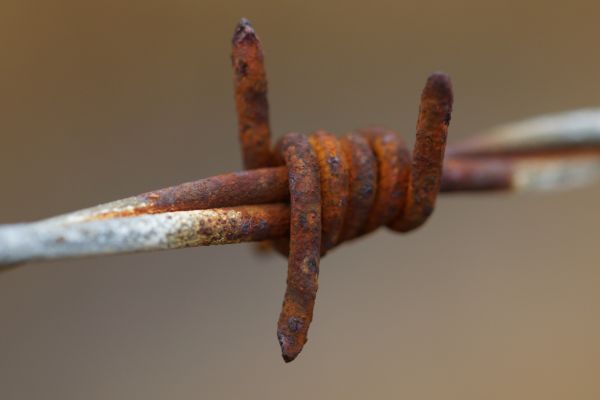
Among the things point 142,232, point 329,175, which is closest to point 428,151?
point 329,175

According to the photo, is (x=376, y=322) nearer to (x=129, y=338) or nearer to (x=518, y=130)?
(x=129, y=338)

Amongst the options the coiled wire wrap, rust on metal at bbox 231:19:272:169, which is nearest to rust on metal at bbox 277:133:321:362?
the coiled wire wrap

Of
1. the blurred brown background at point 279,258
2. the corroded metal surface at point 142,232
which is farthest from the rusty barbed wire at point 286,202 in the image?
the blurred brown background at point 279,258

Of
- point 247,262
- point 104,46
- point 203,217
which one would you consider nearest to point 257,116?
point 203,217

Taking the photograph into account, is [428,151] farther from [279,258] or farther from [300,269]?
[279,258]

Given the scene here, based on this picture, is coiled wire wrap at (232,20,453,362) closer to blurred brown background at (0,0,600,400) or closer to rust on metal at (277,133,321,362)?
rust on metal at (277,133,321,362)

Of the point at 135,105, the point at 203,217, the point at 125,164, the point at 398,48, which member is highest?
the point at 398,48
